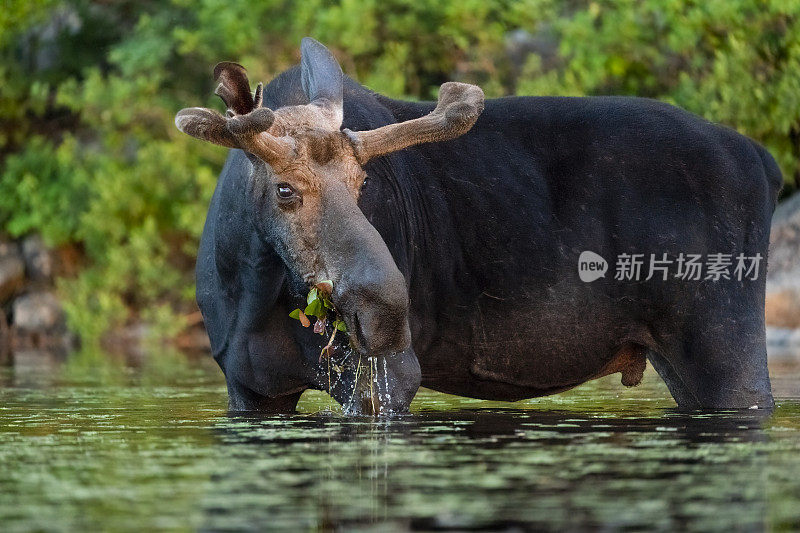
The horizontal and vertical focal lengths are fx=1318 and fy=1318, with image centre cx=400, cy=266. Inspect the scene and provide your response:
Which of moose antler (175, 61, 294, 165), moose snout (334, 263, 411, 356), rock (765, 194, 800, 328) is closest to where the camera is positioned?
moose snout (334, 263, 411, 356)

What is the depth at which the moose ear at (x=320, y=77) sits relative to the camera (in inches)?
260

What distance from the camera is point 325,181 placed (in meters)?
6.19

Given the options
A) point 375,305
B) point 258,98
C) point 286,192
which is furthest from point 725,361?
point 258,98

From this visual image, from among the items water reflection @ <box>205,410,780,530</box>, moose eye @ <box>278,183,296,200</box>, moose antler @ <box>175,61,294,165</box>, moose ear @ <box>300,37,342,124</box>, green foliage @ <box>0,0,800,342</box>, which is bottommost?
water reflection @ <box>205,410,780,530</box>

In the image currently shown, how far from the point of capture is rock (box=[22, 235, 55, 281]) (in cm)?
2244

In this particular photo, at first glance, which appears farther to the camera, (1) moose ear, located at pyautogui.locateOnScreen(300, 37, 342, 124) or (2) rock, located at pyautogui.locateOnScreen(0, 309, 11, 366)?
(2) rock, located at pyautogui.locateOnScreen(0, 309, 11, 366)

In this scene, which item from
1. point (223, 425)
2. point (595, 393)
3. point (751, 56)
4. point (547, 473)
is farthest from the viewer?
point (751, 56)

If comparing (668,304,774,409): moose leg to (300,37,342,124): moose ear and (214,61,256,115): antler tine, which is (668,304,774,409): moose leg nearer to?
(300,37,342,124): moose ear

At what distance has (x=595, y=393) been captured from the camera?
30.8 feet

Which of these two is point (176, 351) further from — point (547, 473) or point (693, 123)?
point (547, 473)

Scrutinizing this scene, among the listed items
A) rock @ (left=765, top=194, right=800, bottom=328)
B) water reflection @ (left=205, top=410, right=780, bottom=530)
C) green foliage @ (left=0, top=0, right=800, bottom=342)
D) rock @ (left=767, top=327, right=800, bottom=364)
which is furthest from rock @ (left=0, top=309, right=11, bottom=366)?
water reflection @ (left=205, top=410, right=780, bottom=530)

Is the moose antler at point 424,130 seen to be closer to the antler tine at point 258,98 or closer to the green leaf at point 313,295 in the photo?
the antler tine at point 258,98

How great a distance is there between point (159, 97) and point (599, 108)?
15683 millimetres


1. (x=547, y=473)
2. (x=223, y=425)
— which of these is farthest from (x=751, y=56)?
(x=547, y=473)
